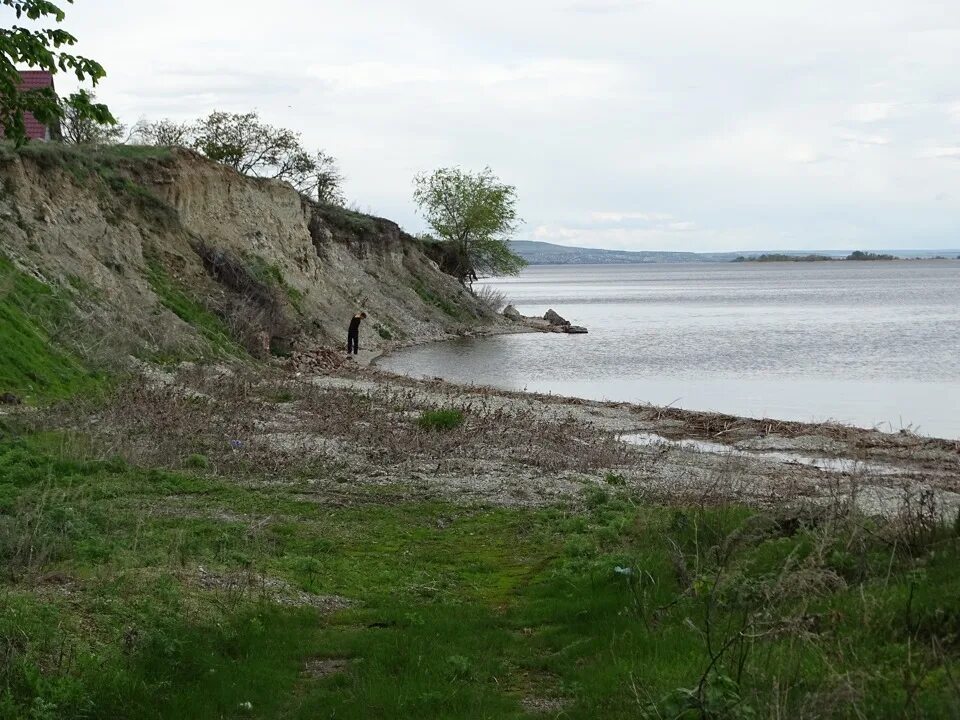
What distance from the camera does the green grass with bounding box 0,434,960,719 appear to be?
623 centimetres

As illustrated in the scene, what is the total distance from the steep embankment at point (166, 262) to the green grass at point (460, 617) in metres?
11.1

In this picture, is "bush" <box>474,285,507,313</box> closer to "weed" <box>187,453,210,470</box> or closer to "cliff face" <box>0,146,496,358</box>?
"cliff face" <box>0,146,496,358</box>

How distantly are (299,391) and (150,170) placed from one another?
18443 mm

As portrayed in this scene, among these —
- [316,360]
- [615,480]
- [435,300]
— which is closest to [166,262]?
[316,360]

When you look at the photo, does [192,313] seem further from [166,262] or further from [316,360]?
[316,360]

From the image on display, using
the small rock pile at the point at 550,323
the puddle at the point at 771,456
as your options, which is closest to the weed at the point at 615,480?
the puddle at the point at 771,456

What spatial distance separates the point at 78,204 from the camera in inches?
1318

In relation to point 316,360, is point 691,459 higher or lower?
lower

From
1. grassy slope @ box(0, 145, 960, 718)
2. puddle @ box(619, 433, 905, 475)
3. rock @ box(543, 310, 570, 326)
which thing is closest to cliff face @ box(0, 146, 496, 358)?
puddle @ box(619, 433, 905, 475)

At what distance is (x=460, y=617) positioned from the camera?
28.8 ft

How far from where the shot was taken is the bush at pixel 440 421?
19.9m

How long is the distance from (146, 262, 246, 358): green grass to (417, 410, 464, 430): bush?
43.1ft

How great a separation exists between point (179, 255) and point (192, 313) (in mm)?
4203

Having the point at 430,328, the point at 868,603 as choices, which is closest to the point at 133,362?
the point at 868,603
